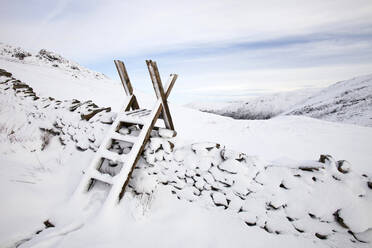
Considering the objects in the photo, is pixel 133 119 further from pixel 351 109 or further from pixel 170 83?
pixel 351 109

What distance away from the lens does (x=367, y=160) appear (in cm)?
475

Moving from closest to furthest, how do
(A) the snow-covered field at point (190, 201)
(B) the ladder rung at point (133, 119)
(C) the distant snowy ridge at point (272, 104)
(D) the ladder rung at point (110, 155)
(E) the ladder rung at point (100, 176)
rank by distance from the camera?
1. (A) the snow-covered field at point (190, 201)
2. (E) the ladder rung at point (100, 176)
3. (D) the ladder rung at point (110, 155)
4. (B) the ladder rung at point (133, 119)
5. (C) the distant snowy ridge at point (272, 104)

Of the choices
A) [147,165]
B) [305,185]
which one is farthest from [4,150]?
[305,185]

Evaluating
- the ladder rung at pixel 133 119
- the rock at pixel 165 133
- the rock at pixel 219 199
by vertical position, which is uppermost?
the ladder rung at pixel 133 119

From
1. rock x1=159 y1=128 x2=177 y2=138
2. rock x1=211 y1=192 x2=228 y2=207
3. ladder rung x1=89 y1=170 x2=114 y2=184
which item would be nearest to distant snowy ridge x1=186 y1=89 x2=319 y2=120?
rock x1=159 y1=128 x2=177 y2=138

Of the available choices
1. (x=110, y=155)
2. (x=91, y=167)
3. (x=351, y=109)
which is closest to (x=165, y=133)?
(x=110, y=155)

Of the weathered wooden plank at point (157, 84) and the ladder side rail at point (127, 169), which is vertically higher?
the weathered wooden plank at point (157, 84)

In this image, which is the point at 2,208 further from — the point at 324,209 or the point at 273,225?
the point at 324,209

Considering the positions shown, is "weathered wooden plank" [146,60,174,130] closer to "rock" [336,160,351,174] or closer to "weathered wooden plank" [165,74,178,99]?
"weathered wooden plank" [165,74,178,99]

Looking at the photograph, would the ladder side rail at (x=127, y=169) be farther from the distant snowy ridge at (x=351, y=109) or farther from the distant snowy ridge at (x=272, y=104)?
the distant snowy ridge at (x=272, y=104)

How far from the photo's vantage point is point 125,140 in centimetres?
272

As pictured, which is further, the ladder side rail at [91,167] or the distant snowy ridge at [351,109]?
the distant snowy ridge at [351,109]

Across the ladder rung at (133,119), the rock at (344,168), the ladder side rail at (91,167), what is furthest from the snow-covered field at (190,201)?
the ladder rung at (133,119)

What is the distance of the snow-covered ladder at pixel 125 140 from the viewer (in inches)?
95.1
